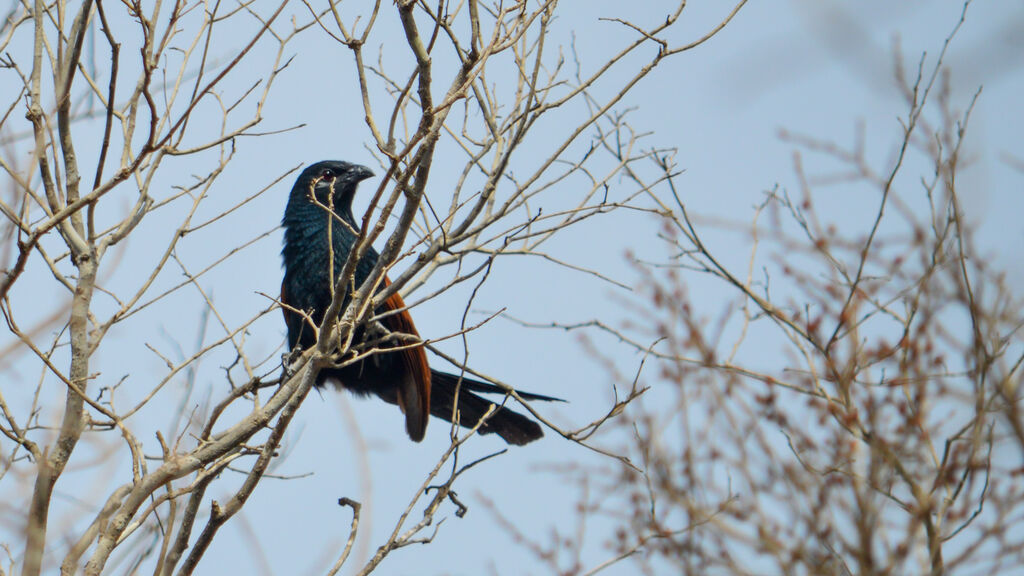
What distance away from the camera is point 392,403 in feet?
17.6

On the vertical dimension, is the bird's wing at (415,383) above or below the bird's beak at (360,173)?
below

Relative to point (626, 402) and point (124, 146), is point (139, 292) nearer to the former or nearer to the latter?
point (124, 146)

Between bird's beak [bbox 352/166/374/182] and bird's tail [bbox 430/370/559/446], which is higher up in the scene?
bird's beak [bbox 352/166/374/182]

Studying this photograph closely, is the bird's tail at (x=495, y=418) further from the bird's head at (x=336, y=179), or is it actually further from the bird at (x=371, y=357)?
the bird's head at (x=336, y=179)

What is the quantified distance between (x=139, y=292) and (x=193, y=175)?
673mm

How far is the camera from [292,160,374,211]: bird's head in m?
5.59

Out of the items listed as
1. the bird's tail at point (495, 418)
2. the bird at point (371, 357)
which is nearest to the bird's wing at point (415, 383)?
the bird at point (371, 357)

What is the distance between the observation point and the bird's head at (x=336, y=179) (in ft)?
18.3

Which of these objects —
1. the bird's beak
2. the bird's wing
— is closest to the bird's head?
the bird's beak

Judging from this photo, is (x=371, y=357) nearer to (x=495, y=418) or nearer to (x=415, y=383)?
(x=415, y=383)

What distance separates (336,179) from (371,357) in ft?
3.67

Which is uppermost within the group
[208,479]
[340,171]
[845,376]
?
[340,171]

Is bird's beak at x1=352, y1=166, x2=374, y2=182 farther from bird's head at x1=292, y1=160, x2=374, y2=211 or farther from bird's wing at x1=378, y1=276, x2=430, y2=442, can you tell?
bird's wing at x1=378, y1=276, x2=430, y2=442

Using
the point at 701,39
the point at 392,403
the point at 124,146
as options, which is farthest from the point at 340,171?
the point at 701,39
